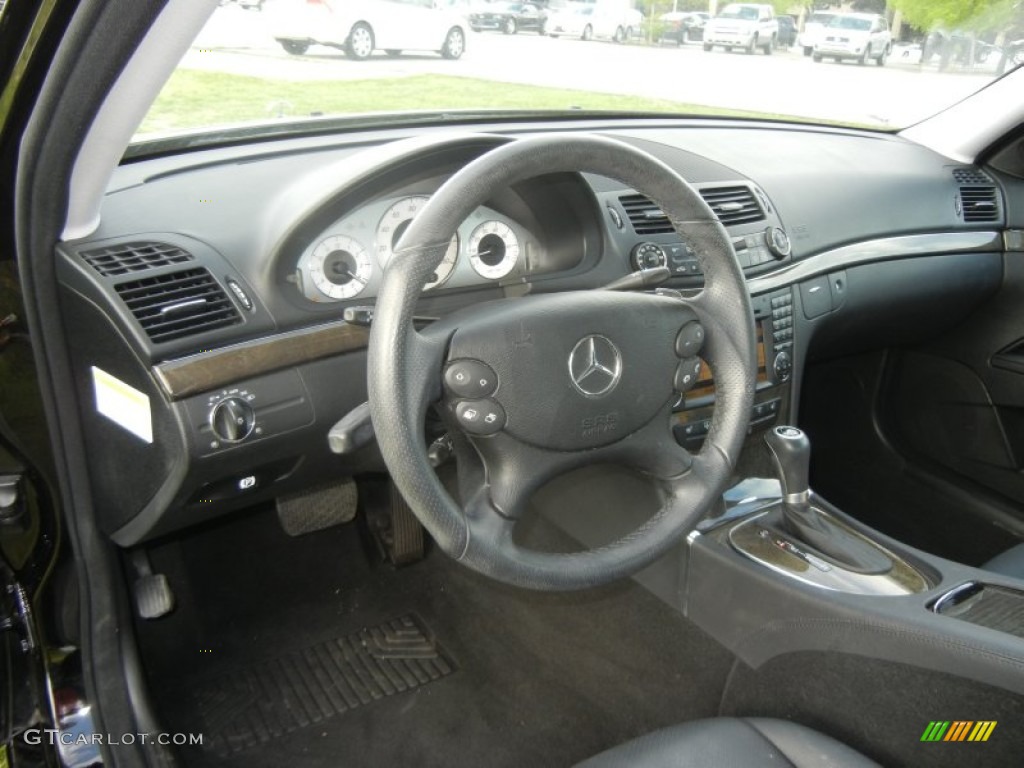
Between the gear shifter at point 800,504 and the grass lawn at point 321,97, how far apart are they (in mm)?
1097

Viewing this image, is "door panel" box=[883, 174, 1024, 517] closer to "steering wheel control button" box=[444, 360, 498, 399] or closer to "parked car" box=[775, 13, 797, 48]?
"parked car" box=[775, 13, 797, 48]

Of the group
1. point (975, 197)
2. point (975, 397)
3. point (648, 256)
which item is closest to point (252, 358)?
point (648, 256)

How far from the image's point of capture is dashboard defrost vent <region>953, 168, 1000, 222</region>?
2885 mm

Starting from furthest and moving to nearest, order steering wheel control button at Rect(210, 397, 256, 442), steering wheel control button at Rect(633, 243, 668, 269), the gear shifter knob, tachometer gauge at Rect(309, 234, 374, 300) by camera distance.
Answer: steering wheel control button at Rect(633, 243, 668, 269) < the gear shifter knob < tachometer gauge at Rect(309, 234, 374, 300) < steering wheel control button at Rect(210, 397, 256, 442)

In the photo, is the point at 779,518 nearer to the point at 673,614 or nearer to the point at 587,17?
the point at 673,614

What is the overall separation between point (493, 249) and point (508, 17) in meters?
0.62

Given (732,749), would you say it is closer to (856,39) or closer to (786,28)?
(786,28)

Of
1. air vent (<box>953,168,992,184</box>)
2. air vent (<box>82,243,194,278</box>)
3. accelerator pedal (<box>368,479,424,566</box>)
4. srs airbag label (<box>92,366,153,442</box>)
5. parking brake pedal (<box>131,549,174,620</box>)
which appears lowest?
accelerator pedal (<box>368,479,424,566</box>)

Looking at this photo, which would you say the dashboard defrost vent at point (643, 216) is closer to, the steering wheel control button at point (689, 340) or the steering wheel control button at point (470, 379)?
the steering wheel control button at point (689, 340)

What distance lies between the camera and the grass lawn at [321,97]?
→ 180cm

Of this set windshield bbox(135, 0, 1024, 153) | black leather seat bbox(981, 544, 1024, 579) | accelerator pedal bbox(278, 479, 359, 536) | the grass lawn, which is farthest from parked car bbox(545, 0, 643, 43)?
black leather seat bbox(981, 544, 1024, 579)

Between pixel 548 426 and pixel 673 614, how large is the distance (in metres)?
0.97

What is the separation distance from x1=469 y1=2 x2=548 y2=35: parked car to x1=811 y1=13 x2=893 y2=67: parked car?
84 centimetres

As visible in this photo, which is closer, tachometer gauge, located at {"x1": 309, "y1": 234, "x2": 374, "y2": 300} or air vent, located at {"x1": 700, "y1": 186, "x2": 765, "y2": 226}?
tachometer gauge, located at {"x1": 309, "y1": 234, "x2": 374, "y2": 300}
